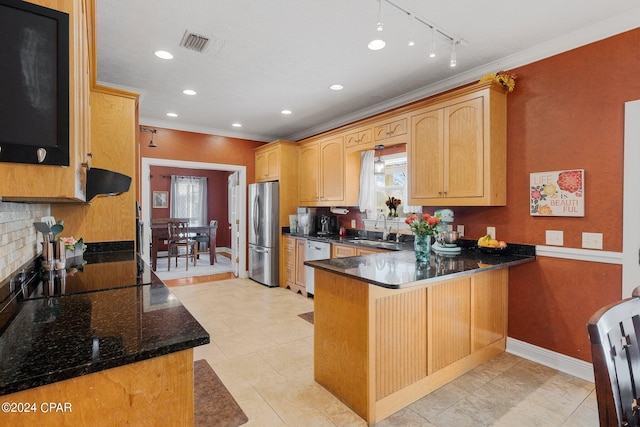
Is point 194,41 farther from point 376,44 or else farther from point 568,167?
point 568,167

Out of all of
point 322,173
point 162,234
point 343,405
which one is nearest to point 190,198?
point 162,234

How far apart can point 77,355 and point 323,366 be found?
172 cm

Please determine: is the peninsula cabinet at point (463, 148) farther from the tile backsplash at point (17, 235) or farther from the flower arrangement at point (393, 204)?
the tile backsplash at point (17, 235)

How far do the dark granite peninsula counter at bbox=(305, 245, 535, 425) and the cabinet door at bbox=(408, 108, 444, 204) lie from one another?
0.82 m

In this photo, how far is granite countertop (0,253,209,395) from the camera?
2.71 ft

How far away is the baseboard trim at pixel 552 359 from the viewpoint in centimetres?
242

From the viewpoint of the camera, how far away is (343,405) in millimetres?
2088

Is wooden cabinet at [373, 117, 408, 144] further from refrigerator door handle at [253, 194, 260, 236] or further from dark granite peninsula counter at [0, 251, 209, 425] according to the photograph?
dark granite peninsula counter at [0, 251, 209, 425]

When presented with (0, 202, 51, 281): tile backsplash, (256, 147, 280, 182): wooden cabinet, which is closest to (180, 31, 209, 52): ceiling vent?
(0, 202, 51, 281): tile backsplash

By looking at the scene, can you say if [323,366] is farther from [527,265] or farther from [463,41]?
[463,41]

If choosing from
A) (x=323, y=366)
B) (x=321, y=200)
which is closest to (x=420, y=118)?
(x=321, y=200)

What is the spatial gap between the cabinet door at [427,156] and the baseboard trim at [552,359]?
1488 millimetres

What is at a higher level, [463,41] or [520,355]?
[463,41]

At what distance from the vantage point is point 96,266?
7.22ft
